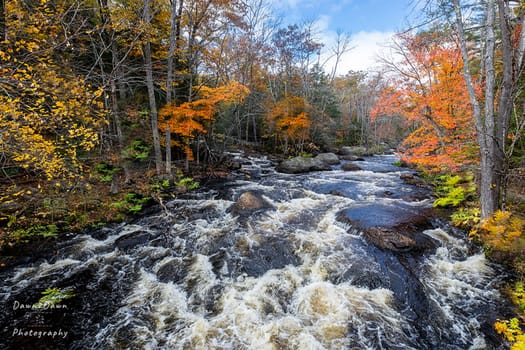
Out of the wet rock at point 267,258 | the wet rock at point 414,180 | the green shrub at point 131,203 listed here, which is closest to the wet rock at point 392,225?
the wet rock at point 267,258

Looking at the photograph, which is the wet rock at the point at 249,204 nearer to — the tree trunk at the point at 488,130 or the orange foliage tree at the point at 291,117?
the tree trunk at the point at 488,130

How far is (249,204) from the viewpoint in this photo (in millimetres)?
8969

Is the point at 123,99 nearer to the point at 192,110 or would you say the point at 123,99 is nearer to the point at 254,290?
the point at 192,110

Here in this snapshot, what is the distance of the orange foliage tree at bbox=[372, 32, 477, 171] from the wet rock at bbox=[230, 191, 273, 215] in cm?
734

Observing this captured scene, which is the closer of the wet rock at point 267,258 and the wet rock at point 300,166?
Answer: the wet rock at point 267,258

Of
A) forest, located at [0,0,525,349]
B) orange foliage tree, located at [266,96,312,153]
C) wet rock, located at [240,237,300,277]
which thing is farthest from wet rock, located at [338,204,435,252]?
orange foliage tree, located at [266,96,312,153]

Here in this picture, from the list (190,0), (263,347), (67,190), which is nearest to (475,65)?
A: (190,0)

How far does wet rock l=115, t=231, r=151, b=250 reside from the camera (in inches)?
251

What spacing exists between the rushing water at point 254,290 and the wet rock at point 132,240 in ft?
0.16

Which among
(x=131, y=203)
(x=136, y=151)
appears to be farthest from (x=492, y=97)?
(x=136, y=151)

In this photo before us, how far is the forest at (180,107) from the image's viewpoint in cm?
431

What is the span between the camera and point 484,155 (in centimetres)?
578

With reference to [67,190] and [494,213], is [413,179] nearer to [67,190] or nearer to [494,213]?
[494,213]

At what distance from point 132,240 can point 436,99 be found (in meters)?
15.1
